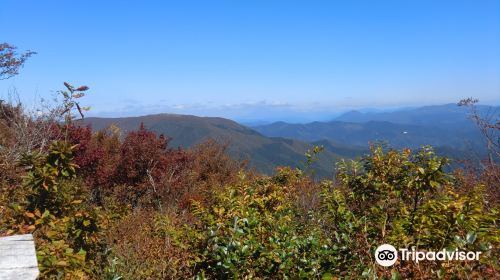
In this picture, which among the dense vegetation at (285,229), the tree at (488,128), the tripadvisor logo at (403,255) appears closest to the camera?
the tripadvisor logo at (403,255)

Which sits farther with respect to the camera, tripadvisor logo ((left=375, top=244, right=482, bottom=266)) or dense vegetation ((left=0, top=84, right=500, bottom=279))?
dense vegetation ((left=0, top=84, right=500, bottom=279))

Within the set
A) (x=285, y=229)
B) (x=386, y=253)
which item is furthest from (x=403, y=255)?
(x=285, y=229)

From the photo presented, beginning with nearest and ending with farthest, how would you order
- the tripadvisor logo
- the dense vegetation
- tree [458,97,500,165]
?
the tripadvisor logo < the dense vegetation < tree [458,97,500,165]

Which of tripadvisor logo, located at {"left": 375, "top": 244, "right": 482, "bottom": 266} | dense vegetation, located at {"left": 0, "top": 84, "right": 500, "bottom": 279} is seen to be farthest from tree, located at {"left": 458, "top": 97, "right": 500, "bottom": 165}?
tripadvisor logo, located at {"left": 375, "top": 244, "right": 482, "bottom": 266}

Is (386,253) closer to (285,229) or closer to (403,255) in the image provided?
(403,255)

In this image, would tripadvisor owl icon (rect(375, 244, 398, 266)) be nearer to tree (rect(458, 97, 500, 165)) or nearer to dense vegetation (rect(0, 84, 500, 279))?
dense vegetation (rect(0, 84, 500, 279))

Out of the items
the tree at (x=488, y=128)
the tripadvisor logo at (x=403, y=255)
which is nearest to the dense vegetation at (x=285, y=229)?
the tripadvisor logo at (x=403, y=255)

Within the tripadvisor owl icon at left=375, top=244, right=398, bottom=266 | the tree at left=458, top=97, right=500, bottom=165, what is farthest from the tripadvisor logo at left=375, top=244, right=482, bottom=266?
the tree at left=458, top=97, right=500, bottom=165

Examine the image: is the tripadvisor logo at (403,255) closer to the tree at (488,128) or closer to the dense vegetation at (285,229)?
the dense vegetation at (285,229)

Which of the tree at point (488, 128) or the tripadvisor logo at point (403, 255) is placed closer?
the tripadvisor logo at point (403, 255)

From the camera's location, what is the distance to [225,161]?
17531 millimetres

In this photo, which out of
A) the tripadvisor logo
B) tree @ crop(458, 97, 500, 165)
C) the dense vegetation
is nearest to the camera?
the tripadvisor logo

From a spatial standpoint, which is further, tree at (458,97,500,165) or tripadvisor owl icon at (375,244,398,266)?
tree at (458,97,500,165)

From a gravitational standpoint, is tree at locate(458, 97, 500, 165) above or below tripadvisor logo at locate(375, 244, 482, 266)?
above
